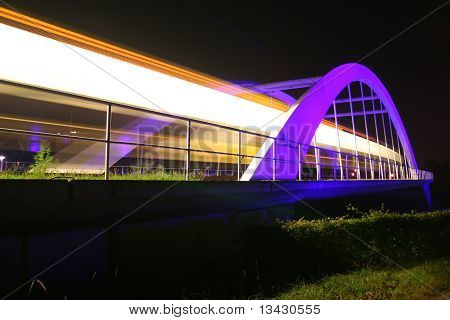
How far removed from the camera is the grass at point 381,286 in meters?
4.99

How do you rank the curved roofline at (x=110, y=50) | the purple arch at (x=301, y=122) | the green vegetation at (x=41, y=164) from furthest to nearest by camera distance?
1. the purple arch at (x=301, y=122)
2. the curved roofline at (x=110, y=50)
3. the green vegetation at (x=41, y=164)

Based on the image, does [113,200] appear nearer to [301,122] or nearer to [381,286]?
[381,286]

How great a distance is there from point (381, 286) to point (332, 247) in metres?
1.89

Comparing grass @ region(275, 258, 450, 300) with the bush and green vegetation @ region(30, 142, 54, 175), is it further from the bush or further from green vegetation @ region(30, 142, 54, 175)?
green vegetation @ region(30, 142, 54, 175)

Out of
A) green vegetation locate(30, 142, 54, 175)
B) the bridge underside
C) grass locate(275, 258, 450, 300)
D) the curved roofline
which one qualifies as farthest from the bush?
the curved roofline

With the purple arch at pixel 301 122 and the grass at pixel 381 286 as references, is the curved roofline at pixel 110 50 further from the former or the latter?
the grass at pixel 381 286

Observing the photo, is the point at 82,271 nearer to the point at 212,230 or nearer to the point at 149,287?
the point at 149,287

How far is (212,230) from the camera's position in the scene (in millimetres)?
7133

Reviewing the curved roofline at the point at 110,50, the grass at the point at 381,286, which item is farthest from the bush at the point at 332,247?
the curved roofline at the point at 110,50

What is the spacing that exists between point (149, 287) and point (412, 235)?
5.72m

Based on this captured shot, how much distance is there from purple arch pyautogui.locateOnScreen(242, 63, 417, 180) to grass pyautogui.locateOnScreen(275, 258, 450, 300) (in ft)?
15.6

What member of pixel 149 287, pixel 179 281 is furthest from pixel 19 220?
pixel 179 281

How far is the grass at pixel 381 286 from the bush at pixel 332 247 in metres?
0.47

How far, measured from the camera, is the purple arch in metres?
11.0
